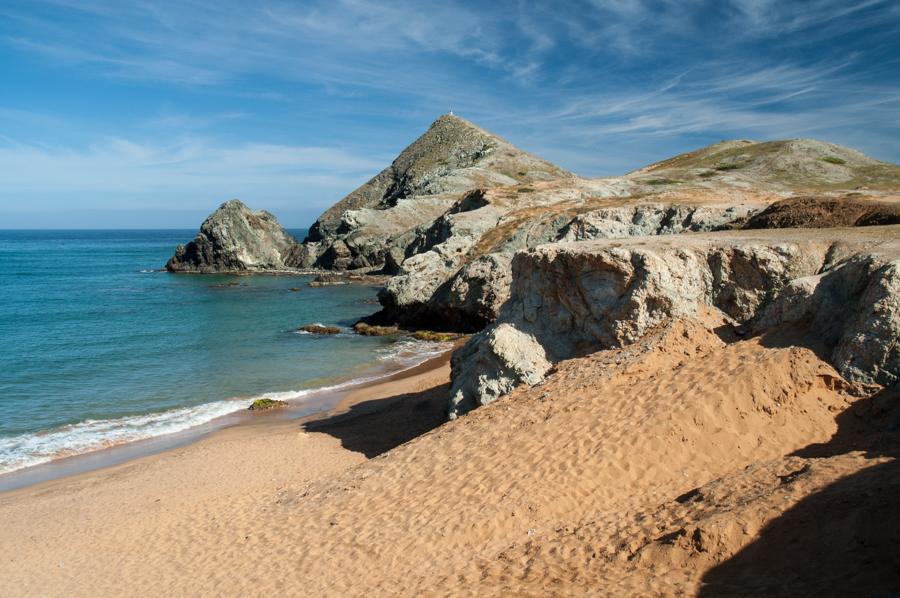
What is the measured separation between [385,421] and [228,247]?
62.3 meters

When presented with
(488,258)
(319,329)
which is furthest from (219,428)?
(488,258)

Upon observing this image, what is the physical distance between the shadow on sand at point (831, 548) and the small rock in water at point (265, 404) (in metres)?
16.8

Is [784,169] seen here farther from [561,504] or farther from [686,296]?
[561,504]

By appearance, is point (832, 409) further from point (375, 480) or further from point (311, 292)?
point (311, 292)

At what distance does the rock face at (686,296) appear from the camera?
10.5m

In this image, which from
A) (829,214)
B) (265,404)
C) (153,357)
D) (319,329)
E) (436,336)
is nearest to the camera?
(829,214)

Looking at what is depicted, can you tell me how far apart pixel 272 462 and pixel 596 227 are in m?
15.4

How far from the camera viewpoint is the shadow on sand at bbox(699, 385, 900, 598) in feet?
20.5

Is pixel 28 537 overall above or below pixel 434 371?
below

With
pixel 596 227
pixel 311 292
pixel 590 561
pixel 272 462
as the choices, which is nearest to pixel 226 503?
pixel 272 462

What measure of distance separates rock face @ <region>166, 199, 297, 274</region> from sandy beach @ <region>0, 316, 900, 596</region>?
6286cm

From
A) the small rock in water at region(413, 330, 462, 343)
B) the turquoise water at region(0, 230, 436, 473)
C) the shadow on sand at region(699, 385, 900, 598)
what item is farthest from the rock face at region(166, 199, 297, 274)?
the shadow on sand at region(699, 385, 900, 598)

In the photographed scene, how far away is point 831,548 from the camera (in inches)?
268

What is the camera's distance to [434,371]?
2442 cm
